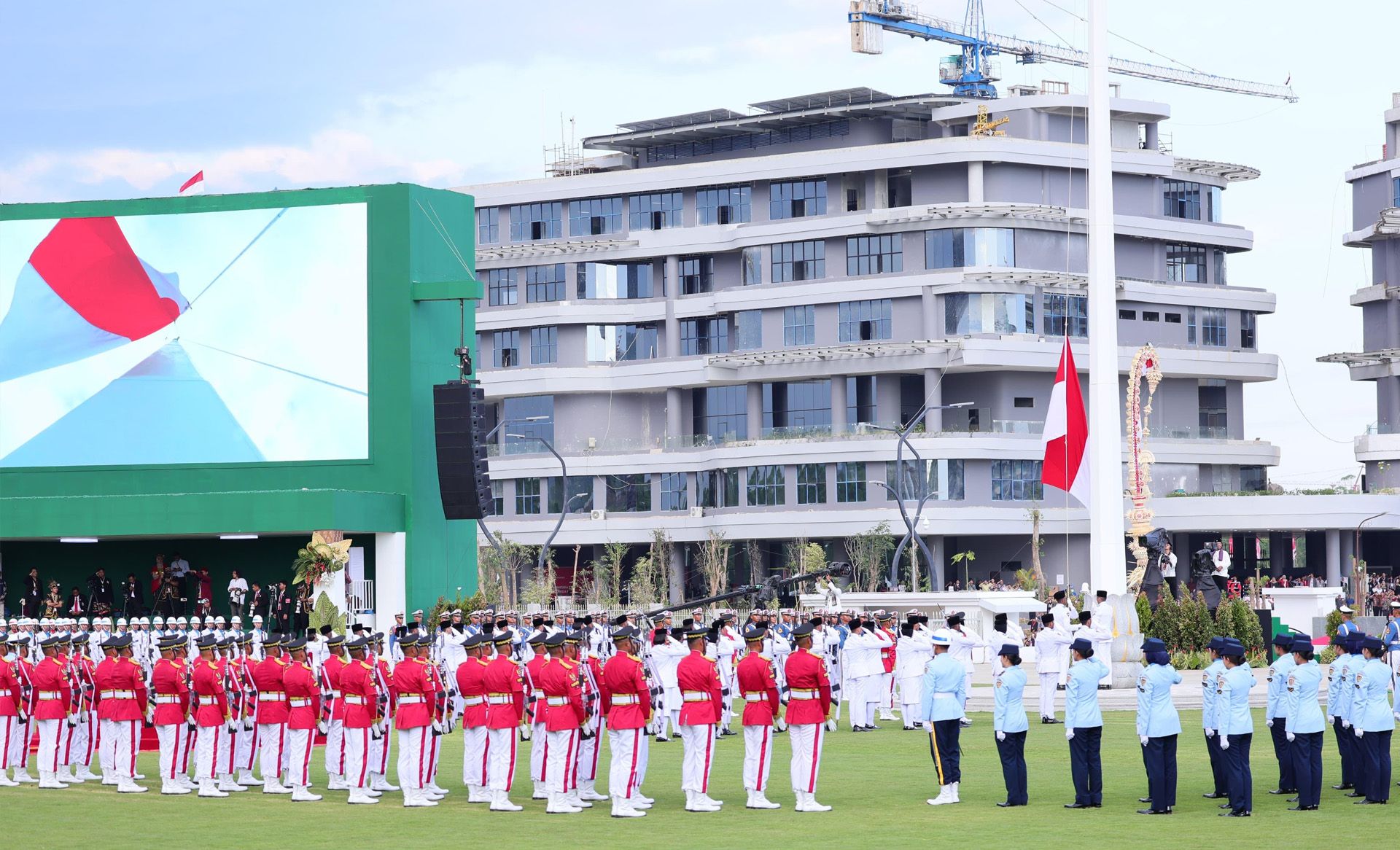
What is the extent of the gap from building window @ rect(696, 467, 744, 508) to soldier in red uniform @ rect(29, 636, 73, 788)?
2088 inches

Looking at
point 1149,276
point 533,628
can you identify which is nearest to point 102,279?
point 533,628

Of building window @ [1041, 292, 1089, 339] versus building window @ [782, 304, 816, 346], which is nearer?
building window @ [1041, 292, 1089, 339]

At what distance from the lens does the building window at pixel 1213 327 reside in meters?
77.2

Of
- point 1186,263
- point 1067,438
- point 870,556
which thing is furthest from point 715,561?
point 1067,438

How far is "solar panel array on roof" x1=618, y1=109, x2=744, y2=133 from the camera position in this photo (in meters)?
79.9

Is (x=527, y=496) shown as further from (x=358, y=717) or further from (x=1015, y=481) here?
(x=358, y=717)

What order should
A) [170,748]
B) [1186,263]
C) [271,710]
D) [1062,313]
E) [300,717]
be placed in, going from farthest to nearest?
1. [1186,263]
2. [1062,313]
3. [170,748]
4. [271,710]
5. [300,717]

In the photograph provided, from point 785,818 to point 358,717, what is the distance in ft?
16.1

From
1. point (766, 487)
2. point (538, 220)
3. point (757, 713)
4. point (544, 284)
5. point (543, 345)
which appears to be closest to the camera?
point (757, 713)

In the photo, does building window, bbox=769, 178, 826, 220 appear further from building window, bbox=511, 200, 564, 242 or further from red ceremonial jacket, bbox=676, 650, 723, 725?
red ceremonial jacket, bbox=676, 650, 723, 725

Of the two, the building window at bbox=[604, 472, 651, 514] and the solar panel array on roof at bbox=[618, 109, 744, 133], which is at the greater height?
the solar panel array on roof at bbox=[618, 109, 744, 133]

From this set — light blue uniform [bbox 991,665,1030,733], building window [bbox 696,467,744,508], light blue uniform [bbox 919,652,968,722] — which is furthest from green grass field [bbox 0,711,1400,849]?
building window [bbox 696,467,744,508]

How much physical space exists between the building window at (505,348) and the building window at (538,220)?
4.29 metres

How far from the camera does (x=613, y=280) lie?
8056 centimetres
